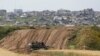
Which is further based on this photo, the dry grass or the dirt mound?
the dirt mound

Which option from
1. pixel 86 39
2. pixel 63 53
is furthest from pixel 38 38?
pixel 63 53

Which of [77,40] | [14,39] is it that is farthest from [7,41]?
[77,40]

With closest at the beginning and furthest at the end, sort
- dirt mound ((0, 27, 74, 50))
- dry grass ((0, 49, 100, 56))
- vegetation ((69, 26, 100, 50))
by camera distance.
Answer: dry grass ((0, 49, 100, 56)) < vegetation ((69, 26, 100, 50)) < dirt mound ((0, 27, 74, 50))

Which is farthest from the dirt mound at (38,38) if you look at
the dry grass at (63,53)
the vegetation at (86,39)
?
the dry grass at (63,53)

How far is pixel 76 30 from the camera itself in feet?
177

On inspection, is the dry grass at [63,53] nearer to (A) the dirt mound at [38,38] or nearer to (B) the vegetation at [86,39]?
(B) the vegetation at [86,39]

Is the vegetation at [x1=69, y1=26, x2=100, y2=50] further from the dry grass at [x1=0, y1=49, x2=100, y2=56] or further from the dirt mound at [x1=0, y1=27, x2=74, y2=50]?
the dry grass at [x1=0, y1=49, x2=100, y2=56]

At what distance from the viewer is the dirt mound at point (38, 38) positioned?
52.6 meters

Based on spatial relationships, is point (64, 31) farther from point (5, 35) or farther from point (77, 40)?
point (5, 35)

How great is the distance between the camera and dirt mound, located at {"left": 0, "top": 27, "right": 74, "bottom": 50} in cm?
5258

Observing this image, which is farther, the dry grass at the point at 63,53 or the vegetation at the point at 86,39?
the vegetation at the point at 86,39

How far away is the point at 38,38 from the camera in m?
56.3

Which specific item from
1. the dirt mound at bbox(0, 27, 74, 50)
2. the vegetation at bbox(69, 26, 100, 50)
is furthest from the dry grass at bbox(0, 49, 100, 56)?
the dirt mound at bbox(0, 27, 74, 50)

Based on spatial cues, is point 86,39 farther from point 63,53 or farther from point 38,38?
point 38,38
